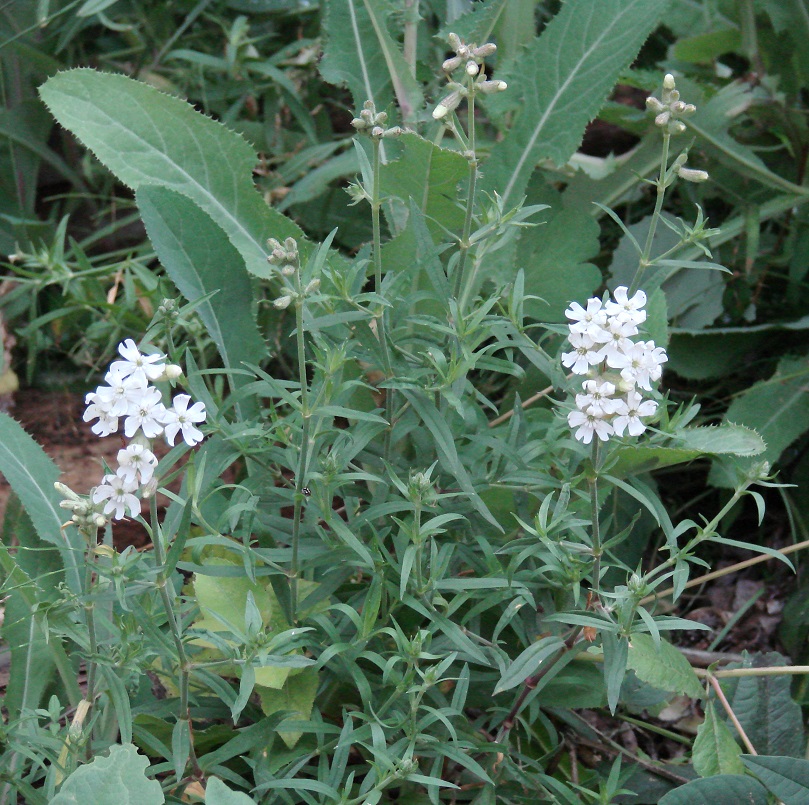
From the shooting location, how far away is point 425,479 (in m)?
1.38

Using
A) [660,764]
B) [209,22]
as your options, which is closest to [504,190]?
[660,764]

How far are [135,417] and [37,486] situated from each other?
0.73 meters

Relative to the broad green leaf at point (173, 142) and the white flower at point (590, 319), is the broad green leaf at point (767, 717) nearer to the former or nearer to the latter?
the white flower at point (590, 319)

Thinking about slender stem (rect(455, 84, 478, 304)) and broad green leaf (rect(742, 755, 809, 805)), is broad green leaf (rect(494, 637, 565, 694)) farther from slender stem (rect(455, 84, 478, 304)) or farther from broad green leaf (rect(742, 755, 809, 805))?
slender stem (rect(455, 84, 478, 304))

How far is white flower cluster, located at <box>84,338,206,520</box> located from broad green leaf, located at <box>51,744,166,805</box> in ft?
1.11

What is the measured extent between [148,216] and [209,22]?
1545 mm

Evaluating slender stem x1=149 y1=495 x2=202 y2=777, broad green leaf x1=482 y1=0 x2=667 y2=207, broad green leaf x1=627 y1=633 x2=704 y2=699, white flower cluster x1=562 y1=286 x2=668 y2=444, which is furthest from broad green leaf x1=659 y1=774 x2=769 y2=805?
broad green leaf x1=482 y1=0 x2=667 y2=207

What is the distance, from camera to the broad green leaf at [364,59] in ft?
7.67

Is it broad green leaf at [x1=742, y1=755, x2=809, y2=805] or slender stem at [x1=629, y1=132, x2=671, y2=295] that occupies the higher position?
slender stem at [x1=629, y1=132, x2=671, y2=295]

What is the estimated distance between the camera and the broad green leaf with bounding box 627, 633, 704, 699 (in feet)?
5.00

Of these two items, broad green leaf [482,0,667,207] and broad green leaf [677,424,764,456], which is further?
broad green leaf [482,0,667,207]

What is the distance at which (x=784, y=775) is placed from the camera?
1.56 meters

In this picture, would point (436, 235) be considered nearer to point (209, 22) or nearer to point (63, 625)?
point (63, 625)

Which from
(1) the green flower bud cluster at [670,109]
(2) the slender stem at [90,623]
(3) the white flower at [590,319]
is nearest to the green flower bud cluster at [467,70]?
(1) the green flower bud cluster at [670,109]
